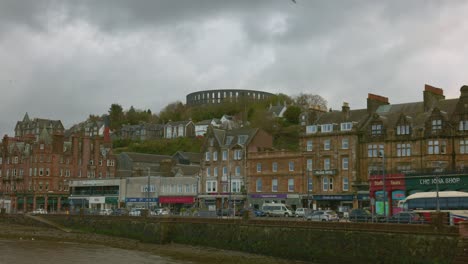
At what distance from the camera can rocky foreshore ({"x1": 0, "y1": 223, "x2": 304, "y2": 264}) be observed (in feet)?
146

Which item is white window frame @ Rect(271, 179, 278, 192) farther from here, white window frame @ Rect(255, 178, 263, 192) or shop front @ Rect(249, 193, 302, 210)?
white window frame @ Rect(255, 178, 263, 192)

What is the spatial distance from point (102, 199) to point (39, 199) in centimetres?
1055

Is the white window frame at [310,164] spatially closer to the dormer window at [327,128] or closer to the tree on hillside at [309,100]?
the dormer window at [327,128]

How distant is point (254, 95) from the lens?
7062 inches

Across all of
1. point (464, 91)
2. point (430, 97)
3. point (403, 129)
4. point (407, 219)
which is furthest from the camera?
point (430, 97)

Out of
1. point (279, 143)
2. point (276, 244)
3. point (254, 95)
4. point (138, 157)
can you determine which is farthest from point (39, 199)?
point (254, 95)

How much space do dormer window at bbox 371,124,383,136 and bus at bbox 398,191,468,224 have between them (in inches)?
770

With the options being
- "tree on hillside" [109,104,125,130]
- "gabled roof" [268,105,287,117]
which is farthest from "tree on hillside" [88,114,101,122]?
"gabled roof" [268,105,287,117]

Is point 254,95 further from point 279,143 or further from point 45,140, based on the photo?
point 45,140

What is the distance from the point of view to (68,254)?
4850 centimetres

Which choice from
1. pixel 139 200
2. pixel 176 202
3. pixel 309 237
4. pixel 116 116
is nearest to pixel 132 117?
pixel 116 116

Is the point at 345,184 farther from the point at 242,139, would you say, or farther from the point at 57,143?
the point at 57,143

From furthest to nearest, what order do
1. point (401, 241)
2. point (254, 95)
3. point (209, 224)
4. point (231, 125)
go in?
1. point (254, 95)
2. point (231, 125)
3. point (209, 224)
4. point (401, 241)

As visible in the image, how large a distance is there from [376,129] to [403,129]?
10.8 ft
